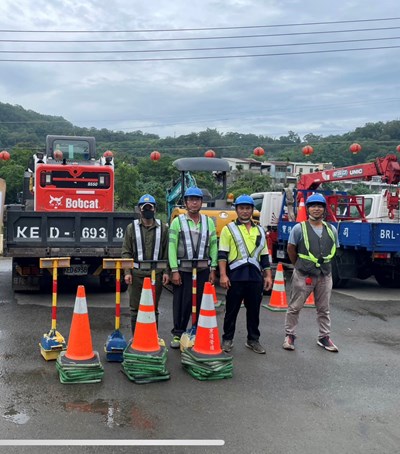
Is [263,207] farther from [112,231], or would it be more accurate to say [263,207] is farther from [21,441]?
[21,441]

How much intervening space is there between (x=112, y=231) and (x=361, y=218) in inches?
298

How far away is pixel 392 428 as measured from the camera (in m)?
4.32

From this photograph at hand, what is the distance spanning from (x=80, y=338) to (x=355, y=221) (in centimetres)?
842

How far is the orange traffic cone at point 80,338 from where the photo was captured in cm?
530

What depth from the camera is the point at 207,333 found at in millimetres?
5582

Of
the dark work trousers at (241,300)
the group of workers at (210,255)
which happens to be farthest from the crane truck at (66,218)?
the dark work trousers at (241,300)

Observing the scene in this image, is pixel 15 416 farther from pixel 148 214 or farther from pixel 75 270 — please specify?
pixel 75 270

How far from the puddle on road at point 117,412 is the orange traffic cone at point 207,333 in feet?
3.84

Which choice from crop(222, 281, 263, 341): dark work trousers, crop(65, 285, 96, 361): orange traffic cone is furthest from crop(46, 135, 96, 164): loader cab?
crop(65, 285, 96, 361): orange traffic cone

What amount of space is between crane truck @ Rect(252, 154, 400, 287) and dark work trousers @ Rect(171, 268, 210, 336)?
5380 mm

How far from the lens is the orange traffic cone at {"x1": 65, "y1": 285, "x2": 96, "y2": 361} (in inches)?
209

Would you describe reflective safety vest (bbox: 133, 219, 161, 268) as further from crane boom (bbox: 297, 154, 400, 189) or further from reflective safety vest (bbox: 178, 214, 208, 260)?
crane boom (bbox: 297, 154, 400, 189)

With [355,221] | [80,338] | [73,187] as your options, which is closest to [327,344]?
[80,338]

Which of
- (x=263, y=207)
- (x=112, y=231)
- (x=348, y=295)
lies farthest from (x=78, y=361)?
(x=263, y=207)
